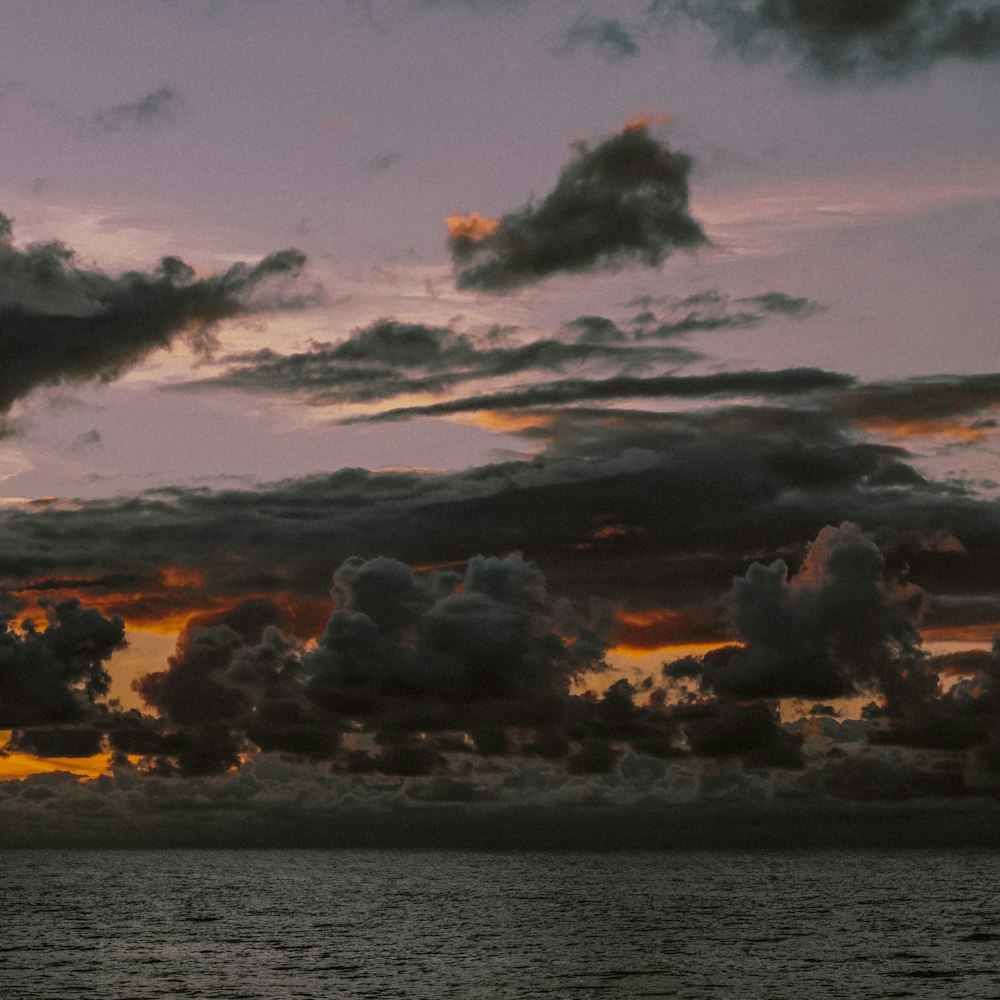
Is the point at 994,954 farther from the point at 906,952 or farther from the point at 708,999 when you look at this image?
the point at 708,999

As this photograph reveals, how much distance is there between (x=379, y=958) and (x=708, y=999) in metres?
56.3

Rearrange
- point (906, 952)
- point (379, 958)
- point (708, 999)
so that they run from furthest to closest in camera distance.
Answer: point (906, 952)
point (379, 958)
point (708, 999)

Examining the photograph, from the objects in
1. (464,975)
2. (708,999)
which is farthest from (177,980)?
(708,999)

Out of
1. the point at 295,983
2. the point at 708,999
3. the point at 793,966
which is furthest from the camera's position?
the point at 793,966

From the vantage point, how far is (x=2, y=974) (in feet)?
482

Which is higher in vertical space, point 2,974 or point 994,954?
point 2,974

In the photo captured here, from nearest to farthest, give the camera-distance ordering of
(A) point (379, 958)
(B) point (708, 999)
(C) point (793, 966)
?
(B) point (708, 999)
(C) point (793, 966)
(A) point (379, 958)

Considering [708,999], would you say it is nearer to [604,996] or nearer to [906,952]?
[604,996]

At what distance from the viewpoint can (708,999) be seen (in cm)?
12712

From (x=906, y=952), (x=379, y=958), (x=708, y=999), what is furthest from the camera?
(x=906, y=952)

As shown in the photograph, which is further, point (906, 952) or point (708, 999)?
point (906, 952)

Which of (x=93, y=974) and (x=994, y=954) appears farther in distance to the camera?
(x=994, y=954)

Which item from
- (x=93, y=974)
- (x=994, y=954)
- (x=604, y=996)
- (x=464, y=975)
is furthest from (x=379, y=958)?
(x=994, y=954)

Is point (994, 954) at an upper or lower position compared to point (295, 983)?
lower
